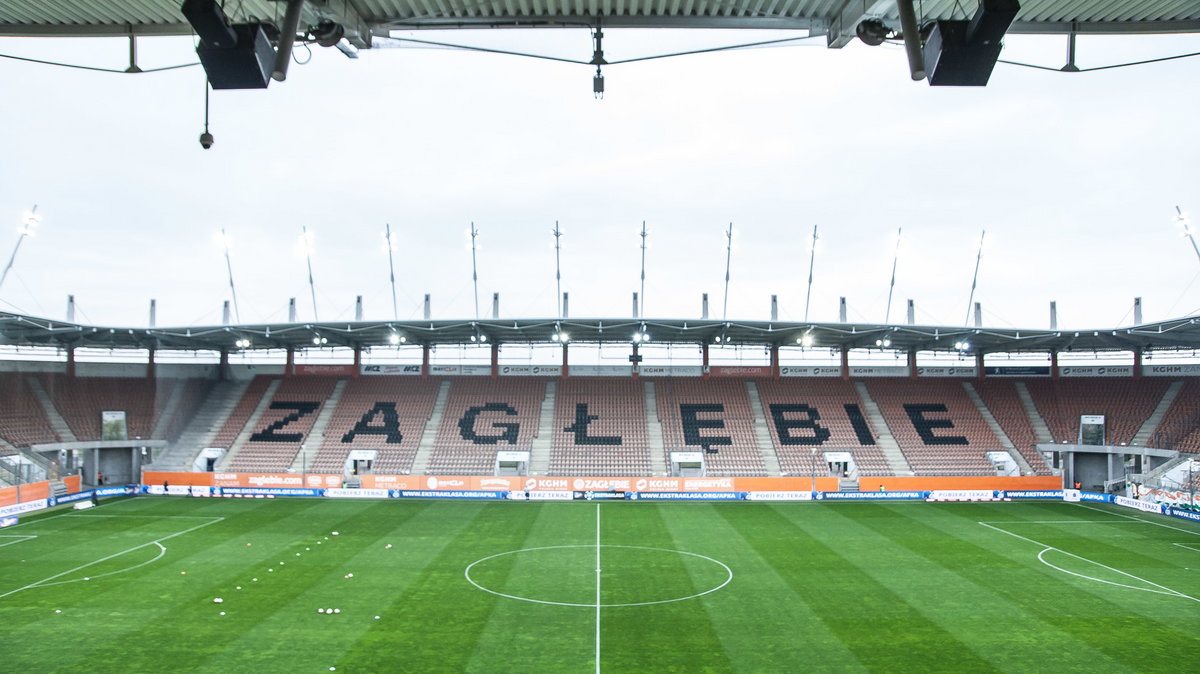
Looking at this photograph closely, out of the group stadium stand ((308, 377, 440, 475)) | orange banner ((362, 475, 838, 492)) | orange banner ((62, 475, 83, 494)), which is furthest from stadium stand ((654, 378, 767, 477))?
→ orange banner ((62, 475, 83, 494))

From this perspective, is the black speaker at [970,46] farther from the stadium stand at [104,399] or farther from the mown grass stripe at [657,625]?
the stadium stand at [104,399]

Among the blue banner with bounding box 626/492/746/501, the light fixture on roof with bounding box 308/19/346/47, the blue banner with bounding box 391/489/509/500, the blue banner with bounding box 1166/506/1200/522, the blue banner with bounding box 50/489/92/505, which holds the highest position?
the light fixture on roof with bounding box 308/19/346/47

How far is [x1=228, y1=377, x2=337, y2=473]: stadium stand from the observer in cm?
4631

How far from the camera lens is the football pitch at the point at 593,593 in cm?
1677

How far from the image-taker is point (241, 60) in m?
7.23

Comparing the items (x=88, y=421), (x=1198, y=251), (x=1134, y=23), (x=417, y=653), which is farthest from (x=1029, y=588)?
(x=88, y=421)

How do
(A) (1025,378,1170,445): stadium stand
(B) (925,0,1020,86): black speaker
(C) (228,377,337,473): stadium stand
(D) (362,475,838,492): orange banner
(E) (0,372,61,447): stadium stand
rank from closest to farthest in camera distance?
(B) (925,0,1020,86): black speaker → (E) (0,372,61,447): stadium stand → (D) (362,475,838,492): orange banner → (C) (228,377,337,473): stadium stand → (A) (1025,378,1170,445): stadium stand

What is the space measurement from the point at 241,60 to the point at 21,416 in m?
47.1

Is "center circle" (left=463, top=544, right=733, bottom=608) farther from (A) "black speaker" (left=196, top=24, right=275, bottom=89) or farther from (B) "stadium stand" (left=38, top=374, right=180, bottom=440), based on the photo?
(B) "stadium stand" (left=38, top=374, right=180, bottom=440)

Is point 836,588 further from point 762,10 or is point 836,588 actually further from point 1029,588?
point 762,10

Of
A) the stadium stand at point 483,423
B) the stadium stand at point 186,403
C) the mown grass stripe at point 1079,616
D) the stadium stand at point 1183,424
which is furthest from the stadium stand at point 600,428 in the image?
the stadium stand at point 1183,424

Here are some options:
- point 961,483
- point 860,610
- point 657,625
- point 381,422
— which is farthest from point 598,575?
point 381,422

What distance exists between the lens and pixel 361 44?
8102 mm

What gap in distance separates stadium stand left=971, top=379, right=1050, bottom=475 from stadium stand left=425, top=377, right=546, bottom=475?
1234 inches
